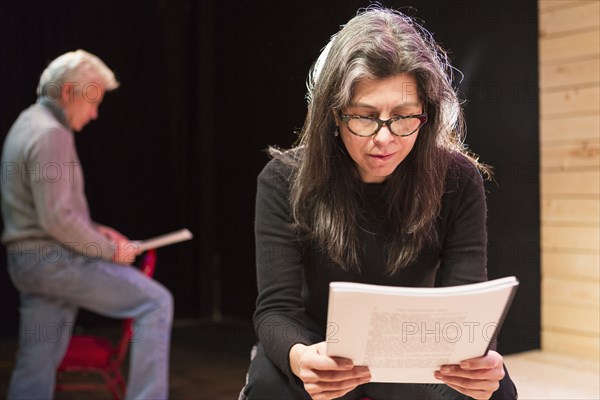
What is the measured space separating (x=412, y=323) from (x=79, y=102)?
231 cm

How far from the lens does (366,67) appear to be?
1521mm

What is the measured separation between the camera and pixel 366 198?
1.71 metres

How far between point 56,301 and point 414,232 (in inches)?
75.8

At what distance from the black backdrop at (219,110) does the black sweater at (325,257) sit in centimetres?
147

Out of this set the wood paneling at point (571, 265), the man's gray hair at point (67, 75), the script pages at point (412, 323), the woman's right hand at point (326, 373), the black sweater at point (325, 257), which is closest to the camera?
the script pages at point (412, 323)

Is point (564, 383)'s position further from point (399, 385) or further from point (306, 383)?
point (306, 383)

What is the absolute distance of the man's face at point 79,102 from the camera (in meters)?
3.17

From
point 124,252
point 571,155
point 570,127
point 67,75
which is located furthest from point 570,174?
point 67,75

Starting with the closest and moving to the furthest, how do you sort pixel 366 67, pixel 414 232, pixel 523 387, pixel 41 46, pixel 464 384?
pixel 464 384 → pixel 366 67 → pixel 414 232 → pixel 523 387 → pixel 41 46

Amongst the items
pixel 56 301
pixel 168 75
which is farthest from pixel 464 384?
pixel 168 75

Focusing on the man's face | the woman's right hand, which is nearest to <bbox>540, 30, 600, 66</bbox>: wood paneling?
the man's face

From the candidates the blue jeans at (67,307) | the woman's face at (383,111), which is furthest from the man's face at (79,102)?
the woman's face at (383,111)

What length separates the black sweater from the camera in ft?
5.36

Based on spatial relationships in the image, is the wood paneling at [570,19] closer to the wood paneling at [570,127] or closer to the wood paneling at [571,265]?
the wood paneling at [570,127]
